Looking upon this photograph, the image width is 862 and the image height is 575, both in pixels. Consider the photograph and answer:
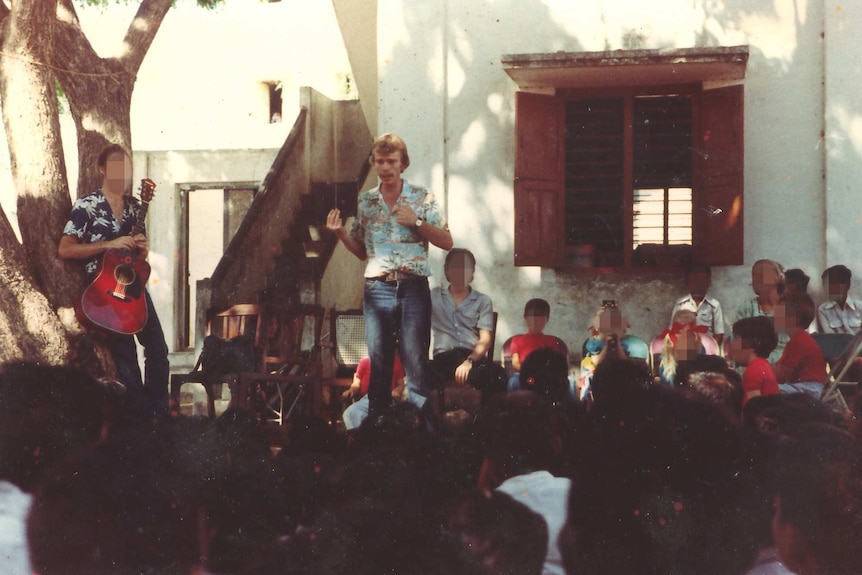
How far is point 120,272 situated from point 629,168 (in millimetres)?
4023

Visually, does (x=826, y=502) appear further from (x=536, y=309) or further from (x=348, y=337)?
(x=348, y=337)

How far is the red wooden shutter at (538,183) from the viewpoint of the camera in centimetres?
746

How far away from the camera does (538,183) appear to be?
752 cm

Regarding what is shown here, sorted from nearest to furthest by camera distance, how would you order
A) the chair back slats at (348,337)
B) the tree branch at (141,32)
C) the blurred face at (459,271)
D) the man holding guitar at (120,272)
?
the man holding guitar at (120,272)
the tree branch at (141,32)
the blurred face at (459,271)
the chair back slats at (348,337)

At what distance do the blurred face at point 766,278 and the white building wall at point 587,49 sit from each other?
3.01 ft

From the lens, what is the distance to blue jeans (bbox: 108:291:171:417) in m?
5.20

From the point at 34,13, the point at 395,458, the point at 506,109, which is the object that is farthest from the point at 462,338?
the point at 34,13

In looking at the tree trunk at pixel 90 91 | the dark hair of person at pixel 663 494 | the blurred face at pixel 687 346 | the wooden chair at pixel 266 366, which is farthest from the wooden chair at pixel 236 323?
the dark hair of person at pixel 663 494

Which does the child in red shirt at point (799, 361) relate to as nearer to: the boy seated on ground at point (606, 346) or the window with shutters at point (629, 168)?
the boy seated on ground at point (606, 346)

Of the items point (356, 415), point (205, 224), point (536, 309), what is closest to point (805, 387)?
point (536, 309)

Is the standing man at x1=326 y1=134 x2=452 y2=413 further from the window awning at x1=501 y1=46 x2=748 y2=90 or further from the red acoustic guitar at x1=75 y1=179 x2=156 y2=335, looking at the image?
the window awning at x1=501 y1=46 x2=748 y2=90

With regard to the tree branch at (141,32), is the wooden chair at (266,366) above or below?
below

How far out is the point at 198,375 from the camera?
685 centimetres

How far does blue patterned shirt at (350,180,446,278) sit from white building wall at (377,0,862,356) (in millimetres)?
2333
